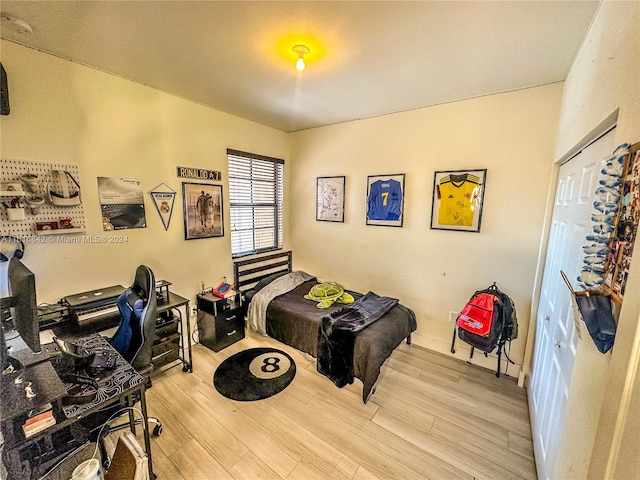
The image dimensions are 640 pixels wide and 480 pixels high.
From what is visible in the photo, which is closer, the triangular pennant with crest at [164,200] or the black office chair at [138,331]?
the black office chair at [138,331]

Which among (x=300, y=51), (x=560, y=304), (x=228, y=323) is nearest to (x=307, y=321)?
(x=228, y=323)

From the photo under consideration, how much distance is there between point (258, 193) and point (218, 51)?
1988 mm

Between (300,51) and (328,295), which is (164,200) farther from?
(328,295)

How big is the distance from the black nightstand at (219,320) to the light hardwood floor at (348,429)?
36 centimetres

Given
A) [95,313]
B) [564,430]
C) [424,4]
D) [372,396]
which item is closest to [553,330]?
[564,430]

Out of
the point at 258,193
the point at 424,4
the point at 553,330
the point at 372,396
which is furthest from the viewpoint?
the point at 258,193

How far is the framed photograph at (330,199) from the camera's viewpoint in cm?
Result: 354

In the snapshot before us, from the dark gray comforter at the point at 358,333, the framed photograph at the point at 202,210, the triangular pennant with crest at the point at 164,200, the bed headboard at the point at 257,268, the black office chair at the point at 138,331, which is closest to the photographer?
the black office chair at the point at 138,331

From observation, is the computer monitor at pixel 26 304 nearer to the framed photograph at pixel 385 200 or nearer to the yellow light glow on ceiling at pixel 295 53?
the yellow light glow on ceiling at pixel 295 53

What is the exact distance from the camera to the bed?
7.39 ft

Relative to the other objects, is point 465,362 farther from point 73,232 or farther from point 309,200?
point 73,232

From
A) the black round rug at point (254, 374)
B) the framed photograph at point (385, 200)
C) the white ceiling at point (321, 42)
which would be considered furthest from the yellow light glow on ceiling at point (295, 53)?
the black round rug at point (254, 374)

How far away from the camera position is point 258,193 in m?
3.70

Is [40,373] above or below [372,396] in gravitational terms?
above
